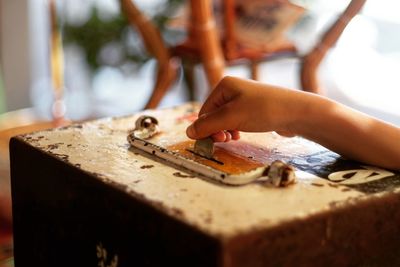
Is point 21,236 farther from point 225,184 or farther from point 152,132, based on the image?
point 225,184

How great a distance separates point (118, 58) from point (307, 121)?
206 cm

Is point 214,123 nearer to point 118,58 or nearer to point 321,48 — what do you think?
point 321,48

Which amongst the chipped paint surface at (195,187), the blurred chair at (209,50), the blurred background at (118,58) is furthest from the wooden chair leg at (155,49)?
the chipped paint surface at (195,187)

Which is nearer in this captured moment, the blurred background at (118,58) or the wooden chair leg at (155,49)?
the wooden chair leg at (155,49)

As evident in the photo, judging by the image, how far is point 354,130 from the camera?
2.93ft

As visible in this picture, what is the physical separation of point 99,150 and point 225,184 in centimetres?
23

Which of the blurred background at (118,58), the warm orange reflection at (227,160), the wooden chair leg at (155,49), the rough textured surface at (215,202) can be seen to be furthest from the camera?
the blurred background at (118,58)

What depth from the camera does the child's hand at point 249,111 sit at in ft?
2.96

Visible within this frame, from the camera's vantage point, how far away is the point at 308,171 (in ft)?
2.92

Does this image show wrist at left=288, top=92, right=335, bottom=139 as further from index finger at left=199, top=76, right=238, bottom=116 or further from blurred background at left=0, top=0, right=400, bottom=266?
blurred background at left=0, top=0, right=400, bottom=266

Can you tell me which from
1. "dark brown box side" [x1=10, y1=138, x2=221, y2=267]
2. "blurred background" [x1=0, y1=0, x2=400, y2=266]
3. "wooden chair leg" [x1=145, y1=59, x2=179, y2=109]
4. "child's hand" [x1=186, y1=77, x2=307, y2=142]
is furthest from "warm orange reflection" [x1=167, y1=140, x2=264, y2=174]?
"blurred background" [x1=0, y1=0, x2=400, y2=266]

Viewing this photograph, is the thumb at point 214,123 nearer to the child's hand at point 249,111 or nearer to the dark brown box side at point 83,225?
the child's hand at point 249,111

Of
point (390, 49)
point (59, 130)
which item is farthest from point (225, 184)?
point (390, 49)

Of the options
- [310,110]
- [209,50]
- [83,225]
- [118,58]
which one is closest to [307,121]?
[310,110]
